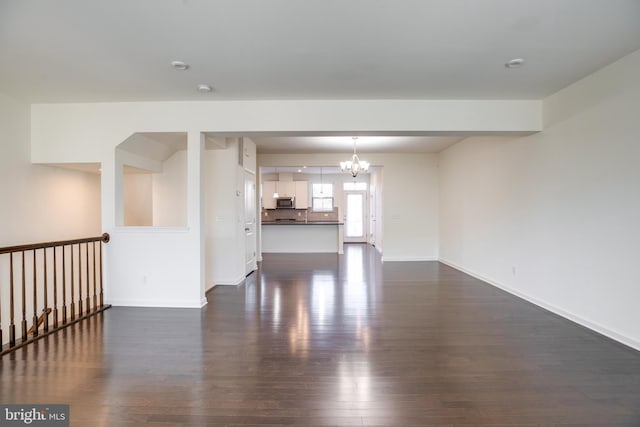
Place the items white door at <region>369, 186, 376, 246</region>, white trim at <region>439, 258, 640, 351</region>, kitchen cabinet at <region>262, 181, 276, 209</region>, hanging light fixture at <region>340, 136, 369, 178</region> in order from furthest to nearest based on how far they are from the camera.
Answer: white door at <region>369, 186, 376, 246</region> → kitchen cabinet at <region>262, 181, 276, 209</region> → hanging light fixture at <region>340, 136, 369, 178</region> → white trim at <region>439, 258, 640, 351</region>

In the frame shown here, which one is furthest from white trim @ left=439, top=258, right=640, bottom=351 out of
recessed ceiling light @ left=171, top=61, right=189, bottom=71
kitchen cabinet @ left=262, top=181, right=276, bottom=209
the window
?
kitchen cabinet @ left=262, top=181, right=276, bottom=209

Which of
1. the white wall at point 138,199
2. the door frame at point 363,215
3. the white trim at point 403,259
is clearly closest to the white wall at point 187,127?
the white wall at point 138,199

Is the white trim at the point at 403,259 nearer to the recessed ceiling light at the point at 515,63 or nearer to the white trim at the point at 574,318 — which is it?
the white trim at the point at 574,318

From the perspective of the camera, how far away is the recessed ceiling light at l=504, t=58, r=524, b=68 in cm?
285

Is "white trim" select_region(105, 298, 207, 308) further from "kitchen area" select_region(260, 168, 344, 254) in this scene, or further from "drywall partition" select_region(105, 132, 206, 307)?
"kitchen area" select_region(260, 168, 344, 254)

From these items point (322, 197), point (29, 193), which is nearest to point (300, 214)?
point (322, 197)

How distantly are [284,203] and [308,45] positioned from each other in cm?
798

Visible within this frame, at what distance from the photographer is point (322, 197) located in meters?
11.1

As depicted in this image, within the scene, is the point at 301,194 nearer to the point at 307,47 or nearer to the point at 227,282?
the point at 227,282

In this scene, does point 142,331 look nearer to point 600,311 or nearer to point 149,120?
point 149,120

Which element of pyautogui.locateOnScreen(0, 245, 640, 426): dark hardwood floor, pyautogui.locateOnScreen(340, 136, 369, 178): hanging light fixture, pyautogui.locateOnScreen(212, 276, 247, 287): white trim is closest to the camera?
pyautogui.locateOnScreen(0, 245, 640, 426): dark hardwood floor

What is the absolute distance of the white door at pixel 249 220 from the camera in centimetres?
575

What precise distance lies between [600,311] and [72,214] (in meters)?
7.09

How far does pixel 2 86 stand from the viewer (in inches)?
133
